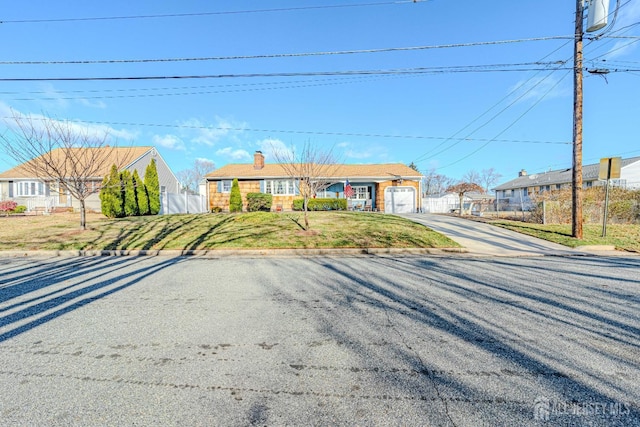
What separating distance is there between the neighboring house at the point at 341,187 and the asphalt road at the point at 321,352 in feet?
63.2

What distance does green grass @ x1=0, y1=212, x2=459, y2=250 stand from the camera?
406 inches

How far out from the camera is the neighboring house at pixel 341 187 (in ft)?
82.4

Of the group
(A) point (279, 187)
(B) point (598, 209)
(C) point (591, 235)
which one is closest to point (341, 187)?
(A) point (279, 187)

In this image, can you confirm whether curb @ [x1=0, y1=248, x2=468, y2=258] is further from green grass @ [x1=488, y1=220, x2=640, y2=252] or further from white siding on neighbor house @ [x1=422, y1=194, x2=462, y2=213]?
white siding on neighbor house @ [x1=422, y1=194, x2=462, y2=213]

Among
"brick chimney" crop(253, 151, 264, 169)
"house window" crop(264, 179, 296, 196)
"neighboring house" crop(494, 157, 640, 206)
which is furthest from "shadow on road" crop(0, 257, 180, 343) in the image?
"neighboring house" crop(494, 157, 640, 206)

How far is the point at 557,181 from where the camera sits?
1577 inches

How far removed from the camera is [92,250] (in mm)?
9570

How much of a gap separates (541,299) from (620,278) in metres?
3.10

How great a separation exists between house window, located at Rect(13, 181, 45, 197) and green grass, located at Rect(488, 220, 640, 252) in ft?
110

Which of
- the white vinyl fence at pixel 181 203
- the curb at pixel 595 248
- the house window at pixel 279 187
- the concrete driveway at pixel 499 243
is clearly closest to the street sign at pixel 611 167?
the curb at pixel 595 248

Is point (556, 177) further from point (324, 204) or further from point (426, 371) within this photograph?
point (426, 371)

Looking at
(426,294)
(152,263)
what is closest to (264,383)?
(426,294)

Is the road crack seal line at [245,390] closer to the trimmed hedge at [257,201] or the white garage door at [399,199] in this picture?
the trimmed hedge at [257,201]

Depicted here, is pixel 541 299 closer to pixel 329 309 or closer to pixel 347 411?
pixel 329 309
